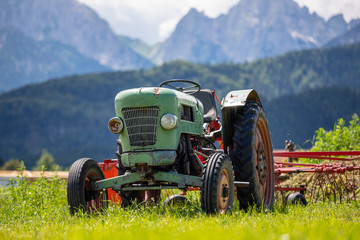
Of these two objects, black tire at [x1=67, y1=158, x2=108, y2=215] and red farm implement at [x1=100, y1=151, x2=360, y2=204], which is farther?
red farm implement at [x1=100, y1=151, x2=360, y2=204]

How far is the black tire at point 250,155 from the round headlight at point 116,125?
4.38 feet

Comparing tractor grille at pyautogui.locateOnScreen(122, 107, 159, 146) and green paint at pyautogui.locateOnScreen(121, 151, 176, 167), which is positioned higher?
tractor grille at pyautogui.locateOnScreen(122, 107, 159, 146)

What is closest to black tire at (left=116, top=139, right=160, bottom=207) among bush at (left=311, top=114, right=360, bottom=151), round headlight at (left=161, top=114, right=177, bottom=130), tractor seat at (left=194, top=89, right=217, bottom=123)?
round headlight at (left=161, top=114, right=177, bottom=130)

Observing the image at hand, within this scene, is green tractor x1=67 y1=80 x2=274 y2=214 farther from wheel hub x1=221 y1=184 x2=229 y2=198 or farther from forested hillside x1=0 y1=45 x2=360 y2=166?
forested hillside x1=0 y1=45 x2=360 y2=166

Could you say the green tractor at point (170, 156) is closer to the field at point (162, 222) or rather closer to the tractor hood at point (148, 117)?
the tractor hood at point (148, 117)

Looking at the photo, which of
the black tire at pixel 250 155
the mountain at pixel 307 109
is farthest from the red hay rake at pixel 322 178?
the mountain at pixel 307 109

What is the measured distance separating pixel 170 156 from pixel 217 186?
64 cm

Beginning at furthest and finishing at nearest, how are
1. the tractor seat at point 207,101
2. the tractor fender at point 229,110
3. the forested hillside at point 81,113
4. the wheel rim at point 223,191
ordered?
1. the forested hillside at point 81,113
2. the tractor seat at point 207,101
3. the tractor fender at point 229,110
4. the wheel rim at point 223,191

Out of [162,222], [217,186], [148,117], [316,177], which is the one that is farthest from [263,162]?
[162,222]

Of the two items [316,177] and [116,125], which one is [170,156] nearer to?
[116,125]

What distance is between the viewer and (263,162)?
6.02 metres

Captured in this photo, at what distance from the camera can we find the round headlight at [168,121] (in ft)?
16.0

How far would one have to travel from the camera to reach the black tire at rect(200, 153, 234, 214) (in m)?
4.50

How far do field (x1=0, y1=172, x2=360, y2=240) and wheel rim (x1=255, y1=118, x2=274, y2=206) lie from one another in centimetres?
52
